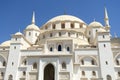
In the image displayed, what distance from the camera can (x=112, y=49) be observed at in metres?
30.0

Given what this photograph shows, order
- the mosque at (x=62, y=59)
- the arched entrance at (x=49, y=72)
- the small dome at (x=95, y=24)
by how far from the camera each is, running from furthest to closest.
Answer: the small dome at (x=95, y=24) < the arched entrance at (x=49, y=72) < the mosque at (x=62, y=59)

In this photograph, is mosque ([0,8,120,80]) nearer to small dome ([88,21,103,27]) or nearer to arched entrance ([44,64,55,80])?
arched entrance ([44,64,55,80])

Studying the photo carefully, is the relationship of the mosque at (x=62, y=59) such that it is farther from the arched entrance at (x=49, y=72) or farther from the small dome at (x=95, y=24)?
the small dome at (x=95, y=24)

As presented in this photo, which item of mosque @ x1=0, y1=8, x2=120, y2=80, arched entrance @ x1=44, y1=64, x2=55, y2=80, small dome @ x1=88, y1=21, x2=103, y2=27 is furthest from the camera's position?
small dome @ x1=88, y1=21, x2=103, y2=27

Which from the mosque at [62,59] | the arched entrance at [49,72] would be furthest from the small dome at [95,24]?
the arched entrance at [49,72]

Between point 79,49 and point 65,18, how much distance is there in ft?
45.6

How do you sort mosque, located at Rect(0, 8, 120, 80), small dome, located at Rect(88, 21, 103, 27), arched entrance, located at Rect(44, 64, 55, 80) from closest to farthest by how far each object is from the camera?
1. mosque, located at Rect(0, 8, 120, 80)
2. arched entrance, located at Rect(44, 64, 55, 80)
3. small dome, located at Rect(88, 21, 103, 27)

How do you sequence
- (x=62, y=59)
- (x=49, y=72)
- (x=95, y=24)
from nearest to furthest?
(x=62, y=59) → (x=49, y=72) → (x=95, y=24)

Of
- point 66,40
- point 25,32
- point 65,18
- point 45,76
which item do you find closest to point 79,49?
point 66,40

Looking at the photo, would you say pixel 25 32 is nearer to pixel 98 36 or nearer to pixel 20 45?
pixel 20 45

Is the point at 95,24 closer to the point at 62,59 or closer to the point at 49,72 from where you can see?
the point at 62,59

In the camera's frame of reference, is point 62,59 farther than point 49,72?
Result: No

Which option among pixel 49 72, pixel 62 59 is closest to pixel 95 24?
pixel 62 59

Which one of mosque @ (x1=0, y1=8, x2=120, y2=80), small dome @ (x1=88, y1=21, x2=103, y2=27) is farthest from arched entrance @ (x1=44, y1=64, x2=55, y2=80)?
small dome @ (x1=88, y1=21, x2=103, y2=27)
